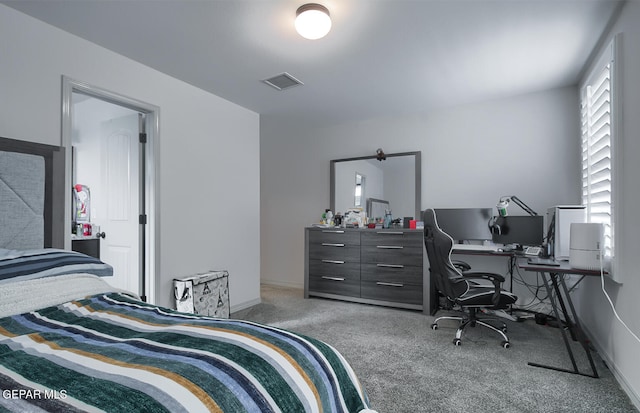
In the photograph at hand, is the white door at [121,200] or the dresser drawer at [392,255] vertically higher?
the white door at [121,200]

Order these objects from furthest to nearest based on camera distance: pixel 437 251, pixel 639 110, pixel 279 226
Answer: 1. pixel 279 226
2. pixel 437 251
3. pixel 639 110

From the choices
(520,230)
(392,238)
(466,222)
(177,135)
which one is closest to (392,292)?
(392,238)

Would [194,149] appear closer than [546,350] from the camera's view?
No

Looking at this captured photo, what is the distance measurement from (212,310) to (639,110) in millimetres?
3607

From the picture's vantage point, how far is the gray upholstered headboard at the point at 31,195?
2053 millimetres

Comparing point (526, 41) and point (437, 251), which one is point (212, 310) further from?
point (526, 41)

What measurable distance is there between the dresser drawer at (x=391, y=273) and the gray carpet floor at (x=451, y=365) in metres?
0.37

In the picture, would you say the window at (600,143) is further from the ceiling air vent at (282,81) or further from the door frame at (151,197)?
the door frame at (151,197)

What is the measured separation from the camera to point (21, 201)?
212 centimetres

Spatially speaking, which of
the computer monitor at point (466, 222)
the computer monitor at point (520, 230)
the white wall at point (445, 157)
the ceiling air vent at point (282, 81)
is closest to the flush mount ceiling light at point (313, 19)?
the ceiling air vent at point (282, 81)

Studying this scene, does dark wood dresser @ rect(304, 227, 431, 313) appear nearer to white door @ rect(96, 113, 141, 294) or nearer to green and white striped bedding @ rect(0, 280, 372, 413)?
white door @ rect(96, 113, 141, 294)

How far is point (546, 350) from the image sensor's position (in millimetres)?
2713

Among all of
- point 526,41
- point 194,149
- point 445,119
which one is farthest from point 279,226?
point 526,41

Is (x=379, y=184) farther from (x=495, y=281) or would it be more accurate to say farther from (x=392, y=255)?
(x=495, y=281)
